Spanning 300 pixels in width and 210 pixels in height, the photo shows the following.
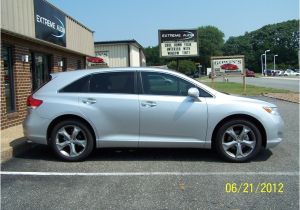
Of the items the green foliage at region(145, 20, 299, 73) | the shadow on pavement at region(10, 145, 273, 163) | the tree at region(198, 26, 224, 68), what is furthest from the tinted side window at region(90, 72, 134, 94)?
the tree at region(198, 26, 224, 68)

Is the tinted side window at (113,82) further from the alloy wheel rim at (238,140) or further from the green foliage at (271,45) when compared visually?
the green foliage at (271,45)

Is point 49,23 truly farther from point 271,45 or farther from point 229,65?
point 271,45

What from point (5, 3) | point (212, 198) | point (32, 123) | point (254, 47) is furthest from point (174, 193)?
point (254, 47)

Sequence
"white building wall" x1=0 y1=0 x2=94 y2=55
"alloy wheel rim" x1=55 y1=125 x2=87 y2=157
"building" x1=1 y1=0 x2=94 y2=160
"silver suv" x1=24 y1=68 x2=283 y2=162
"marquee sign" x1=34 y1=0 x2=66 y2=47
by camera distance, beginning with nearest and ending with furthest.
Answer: "silver suv" x1=24 y1=68 x2=283 y2=162 < "alloy wheel rim" x1=55 y1=125 x2=87 y2=157 < "white building wall" x1=0 y1=0 x2=94 y2=55 < "building" x1=1 y1=0 x2=94 y2=160 < "marquee sign" x1=34 y1=0 x2=66 y2=47

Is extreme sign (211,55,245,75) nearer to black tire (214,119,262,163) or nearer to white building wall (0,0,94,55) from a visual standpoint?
white building wall (0,0,94,55)

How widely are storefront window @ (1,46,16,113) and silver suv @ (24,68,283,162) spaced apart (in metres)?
3.38

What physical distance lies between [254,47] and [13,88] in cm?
14304

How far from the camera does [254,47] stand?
146875 mm

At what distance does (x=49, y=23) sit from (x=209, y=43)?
5348 inches

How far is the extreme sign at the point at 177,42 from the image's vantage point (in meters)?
24.2

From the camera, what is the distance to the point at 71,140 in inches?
279

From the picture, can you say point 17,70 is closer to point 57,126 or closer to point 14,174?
point 57,126

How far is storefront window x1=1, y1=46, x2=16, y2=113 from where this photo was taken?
10195 mm

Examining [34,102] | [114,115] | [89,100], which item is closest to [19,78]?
[34,102]
